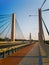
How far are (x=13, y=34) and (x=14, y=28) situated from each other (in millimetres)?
2125

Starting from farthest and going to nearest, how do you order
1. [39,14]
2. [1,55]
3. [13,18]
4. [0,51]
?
1. [39,14]
2. [13,18]
3. [1,55]
4. [0,51]

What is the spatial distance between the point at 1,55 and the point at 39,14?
92589 millimetres

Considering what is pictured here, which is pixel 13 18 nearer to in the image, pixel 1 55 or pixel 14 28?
pixel 14 28

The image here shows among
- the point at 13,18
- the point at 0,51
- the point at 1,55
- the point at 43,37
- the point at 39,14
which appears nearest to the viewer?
the point at 0,51

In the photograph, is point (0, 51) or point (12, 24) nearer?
point (0, 51)

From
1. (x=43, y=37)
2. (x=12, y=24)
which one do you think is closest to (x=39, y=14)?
(x=43, y=37)

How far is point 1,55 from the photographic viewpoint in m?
21.2

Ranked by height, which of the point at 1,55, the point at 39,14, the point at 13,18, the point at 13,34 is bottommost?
the point at 1,55

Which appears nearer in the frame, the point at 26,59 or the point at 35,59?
the point at 35,59

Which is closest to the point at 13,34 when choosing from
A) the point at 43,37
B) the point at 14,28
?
the point at 14,28

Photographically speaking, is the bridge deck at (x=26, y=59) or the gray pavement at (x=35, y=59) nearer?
the gray pavement at (x=35, y=59)

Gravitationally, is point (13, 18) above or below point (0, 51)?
above

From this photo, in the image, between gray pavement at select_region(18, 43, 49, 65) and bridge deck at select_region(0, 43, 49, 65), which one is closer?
gray pavement at select_region(18, 43, 49, 65)

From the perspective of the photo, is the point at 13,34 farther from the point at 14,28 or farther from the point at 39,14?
the point at 39,14
